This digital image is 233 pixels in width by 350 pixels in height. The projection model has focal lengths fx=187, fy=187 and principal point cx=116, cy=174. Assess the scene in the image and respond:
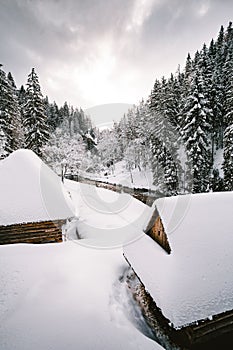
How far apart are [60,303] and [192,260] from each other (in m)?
3.79

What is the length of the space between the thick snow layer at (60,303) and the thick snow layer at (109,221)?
6.69 ft

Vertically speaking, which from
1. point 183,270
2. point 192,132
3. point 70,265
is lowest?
point 70,265

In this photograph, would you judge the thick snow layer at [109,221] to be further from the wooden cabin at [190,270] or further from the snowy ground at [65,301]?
the wooden cabin at [190,270]

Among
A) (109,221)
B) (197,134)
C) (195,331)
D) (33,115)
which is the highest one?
(33,115)

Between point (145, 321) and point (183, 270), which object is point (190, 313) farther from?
point (145, 321)

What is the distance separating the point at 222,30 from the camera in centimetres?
4425

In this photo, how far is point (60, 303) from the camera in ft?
17.1

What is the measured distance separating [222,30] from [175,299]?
59.5 meters

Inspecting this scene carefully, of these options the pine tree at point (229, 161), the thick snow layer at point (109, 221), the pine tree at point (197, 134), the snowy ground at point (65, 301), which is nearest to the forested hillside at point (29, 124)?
the thick snow layer at point (109, 221)

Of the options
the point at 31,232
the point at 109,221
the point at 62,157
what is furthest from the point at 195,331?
the point at 62,157

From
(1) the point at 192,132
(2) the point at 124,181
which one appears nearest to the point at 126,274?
(1) the point at 192,132

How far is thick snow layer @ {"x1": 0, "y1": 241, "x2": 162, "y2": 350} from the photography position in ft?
13.6

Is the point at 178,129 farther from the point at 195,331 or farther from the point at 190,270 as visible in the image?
the point at 195,331

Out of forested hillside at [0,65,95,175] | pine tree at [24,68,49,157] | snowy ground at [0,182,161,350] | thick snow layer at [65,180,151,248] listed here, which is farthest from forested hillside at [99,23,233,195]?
snowy ground at [0,182,161,350]
